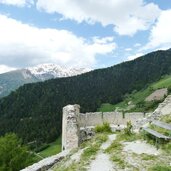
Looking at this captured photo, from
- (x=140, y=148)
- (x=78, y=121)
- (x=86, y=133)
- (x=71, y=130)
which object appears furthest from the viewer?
(x=86, y=133)

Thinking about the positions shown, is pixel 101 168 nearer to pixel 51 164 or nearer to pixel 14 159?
pixel 51 164

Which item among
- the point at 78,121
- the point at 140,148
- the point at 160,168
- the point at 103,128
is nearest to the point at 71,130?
the point at 78,121

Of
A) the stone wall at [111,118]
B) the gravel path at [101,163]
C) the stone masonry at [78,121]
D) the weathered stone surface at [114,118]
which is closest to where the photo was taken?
the gravel path at [101,163]

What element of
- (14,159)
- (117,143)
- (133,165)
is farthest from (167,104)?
(14,159)

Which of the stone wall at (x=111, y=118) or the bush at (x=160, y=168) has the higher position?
the stone wall at (x=111, y=118)

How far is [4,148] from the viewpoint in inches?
2670

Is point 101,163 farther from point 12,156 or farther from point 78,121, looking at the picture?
point 12,156

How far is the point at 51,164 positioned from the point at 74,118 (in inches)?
320

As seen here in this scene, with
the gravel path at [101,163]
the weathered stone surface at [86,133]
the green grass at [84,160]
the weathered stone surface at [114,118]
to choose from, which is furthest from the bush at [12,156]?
the gravel path at [101,163]

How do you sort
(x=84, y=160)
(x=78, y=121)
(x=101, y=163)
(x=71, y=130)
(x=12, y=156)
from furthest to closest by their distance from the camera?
1. (x=12, y=156)
2. (x=78, y=121)
3. (x=71, y=130)
4. (x=84, y=160)
5. (x=101, y=163)

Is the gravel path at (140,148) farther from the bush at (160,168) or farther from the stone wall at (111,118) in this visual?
the stone wall at (111,118)

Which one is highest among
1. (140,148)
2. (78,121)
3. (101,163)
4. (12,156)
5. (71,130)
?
(78,121)

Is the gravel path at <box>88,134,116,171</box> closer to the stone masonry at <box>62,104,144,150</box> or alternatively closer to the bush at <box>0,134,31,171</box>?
the stone masonry at <box>62,104,144,150</box>

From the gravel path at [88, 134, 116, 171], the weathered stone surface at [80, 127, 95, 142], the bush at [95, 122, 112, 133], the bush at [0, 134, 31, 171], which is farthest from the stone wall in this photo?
the bush at [0, 134, 31, 171]
